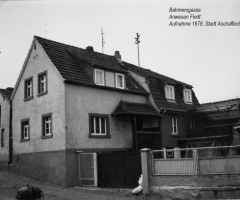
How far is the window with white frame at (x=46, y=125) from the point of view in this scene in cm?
2120

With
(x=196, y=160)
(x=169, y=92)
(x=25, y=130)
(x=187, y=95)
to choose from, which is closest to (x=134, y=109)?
(x=169, y=92)

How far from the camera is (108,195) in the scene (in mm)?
15578

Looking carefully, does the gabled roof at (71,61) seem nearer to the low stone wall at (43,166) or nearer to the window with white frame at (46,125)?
the window with white frame at (46,125)

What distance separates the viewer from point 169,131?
2673 cm

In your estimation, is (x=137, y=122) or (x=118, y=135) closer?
(x=118, y=135)

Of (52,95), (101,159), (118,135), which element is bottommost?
(101,159)

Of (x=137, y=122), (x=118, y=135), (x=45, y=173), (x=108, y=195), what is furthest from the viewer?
(x=137, y=122)

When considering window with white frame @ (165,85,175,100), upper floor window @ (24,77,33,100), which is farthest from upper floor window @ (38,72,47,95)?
window with white frame @ (165,85,175,100)

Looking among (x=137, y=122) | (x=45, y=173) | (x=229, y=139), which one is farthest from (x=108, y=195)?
(x=229, y=139)

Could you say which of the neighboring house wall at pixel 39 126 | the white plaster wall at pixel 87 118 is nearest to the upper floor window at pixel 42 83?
the neighboring house wall at pixel 39 126

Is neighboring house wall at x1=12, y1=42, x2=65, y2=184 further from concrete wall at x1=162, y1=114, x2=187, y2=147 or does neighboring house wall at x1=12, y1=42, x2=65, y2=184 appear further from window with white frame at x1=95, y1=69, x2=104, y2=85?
concrete wall at x1=162, y1=114, x2=187, y2=147

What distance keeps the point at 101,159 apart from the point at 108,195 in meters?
3.31

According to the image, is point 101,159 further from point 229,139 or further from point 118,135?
point 229,139

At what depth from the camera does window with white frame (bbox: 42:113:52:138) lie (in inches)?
835
